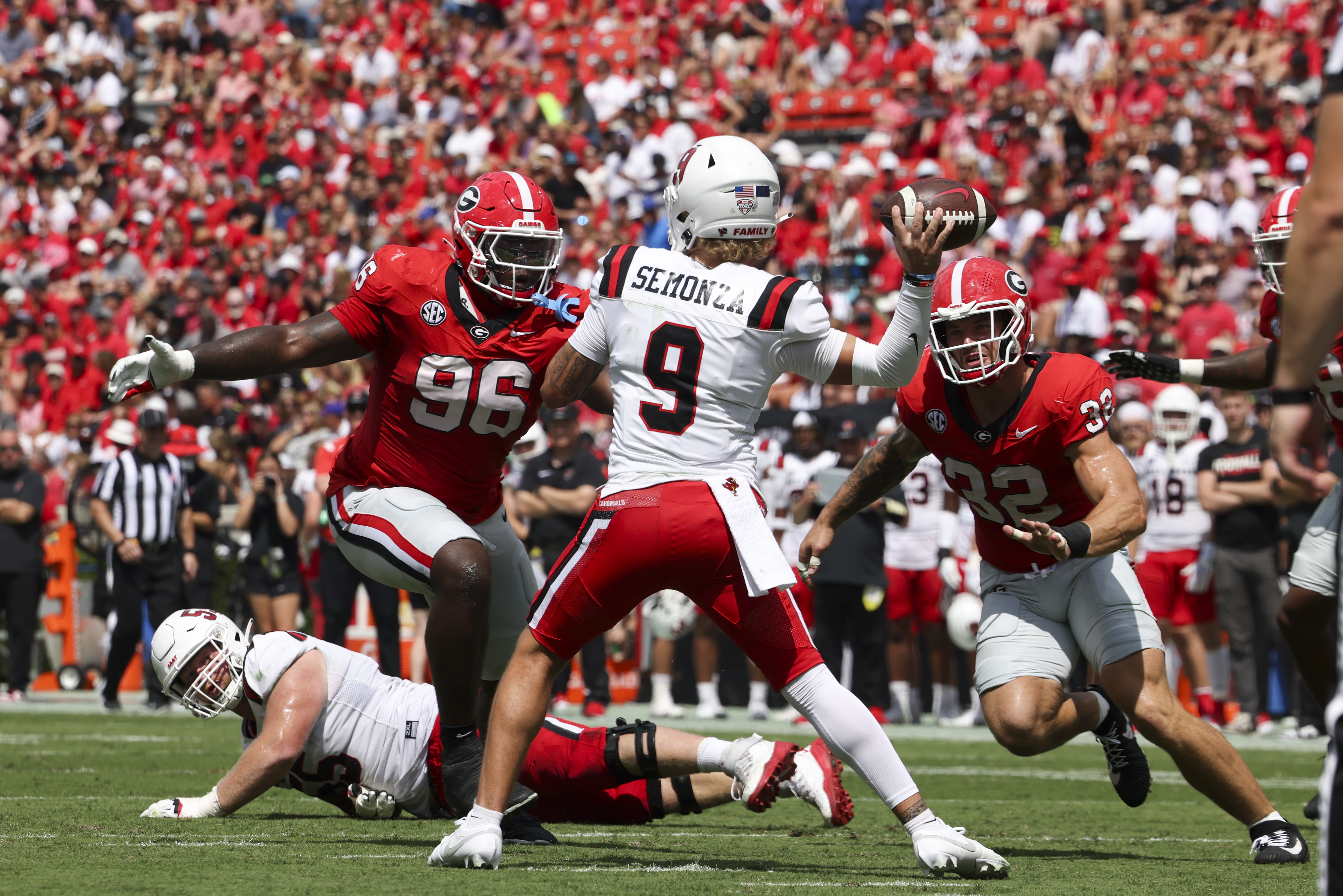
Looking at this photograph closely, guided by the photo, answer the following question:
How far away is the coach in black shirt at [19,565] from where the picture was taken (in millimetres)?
12188

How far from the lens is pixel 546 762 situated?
5406 mm

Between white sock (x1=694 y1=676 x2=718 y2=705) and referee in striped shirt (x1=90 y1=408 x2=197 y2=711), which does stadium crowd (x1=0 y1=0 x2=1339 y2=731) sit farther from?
referee in striped shirt (x1=90 y1=408 x2=197 y2=711)

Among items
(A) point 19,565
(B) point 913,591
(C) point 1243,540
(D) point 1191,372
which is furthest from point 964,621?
(A) point 19,565

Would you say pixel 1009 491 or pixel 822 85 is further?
pixel 822 85

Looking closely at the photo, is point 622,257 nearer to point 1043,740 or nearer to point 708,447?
point 708,447

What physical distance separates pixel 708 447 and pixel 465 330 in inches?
51.1

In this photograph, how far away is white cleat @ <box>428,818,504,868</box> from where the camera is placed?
4.27 m

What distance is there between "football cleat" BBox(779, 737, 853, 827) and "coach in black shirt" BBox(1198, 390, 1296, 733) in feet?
21.6

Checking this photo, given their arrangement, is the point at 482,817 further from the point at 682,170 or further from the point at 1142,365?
the point at 1142,365

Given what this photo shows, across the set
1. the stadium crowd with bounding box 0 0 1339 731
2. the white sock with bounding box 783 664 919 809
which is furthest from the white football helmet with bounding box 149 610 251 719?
the stadium crowd with bounding box 0 0 1339 731

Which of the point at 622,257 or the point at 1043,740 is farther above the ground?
the point at 622,257

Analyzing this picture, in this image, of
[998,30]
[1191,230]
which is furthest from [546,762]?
[998,30]

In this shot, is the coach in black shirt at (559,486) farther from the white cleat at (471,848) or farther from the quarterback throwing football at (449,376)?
the white cleat at (471,848)

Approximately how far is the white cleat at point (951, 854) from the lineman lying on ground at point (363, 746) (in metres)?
0.93
